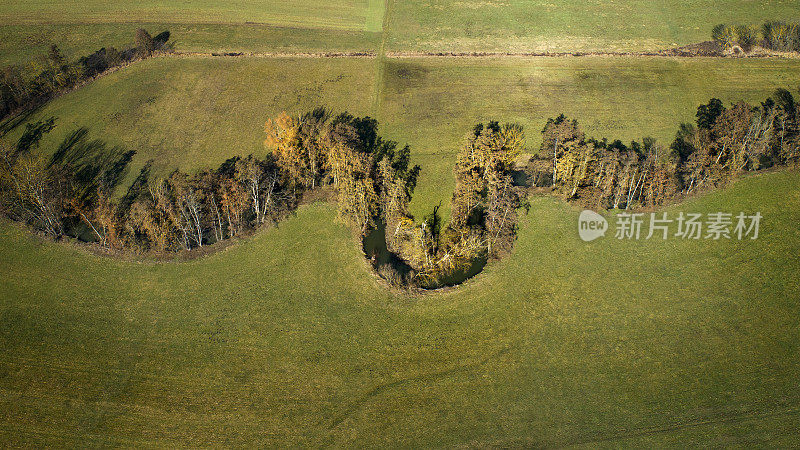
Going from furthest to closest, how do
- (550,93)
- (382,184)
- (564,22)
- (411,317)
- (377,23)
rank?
(377,23) < (564,22) < (550,93) < (382,184) < (411,317)

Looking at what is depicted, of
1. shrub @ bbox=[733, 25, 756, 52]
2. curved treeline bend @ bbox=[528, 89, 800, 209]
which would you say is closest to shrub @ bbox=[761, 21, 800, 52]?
shrub @ bbox=[733, 25, 756, 52]

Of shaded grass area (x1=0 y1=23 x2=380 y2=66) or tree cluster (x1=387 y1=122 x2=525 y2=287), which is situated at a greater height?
shaded grass area (x1=0 y1=23 x2=380 y2=66)

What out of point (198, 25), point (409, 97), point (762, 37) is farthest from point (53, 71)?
point (762, 37)

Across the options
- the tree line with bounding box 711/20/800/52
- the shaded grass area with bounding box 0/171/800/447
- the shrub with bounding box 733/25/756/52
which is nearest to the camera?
the shaded grass area with bounding box 0/171/800/447

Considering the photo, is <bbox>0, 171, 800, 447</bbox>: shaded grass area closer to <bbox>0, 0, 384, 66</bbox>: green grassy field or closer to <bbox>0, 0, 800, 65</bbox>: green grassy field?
<bbox>0, 0, 800, 65</bbox>: green grassy field

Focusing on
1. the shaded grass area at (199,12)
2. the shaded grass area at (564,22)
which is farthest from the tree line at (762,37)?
the shaded grass area at (199,12)

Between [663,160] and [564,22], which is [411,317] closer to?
[663,160]

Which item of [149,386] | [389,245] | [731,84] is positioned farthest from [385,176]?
[731,84]
